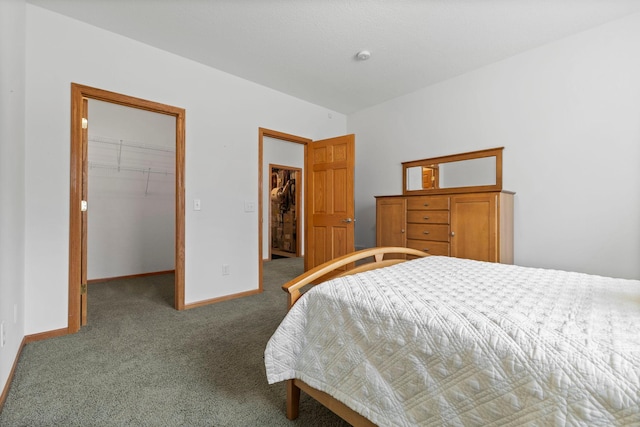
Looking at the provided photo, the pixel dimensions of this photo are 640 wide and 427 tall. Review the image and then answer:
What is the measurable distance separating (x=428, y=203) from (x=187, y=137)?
2590 millimetres

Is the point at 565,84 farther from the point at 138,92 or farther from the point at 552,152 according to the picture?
the point at 138,92

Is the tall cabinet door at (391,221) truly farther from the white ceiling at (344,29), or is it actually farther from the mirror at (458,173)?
the white ceiling at (344,29)

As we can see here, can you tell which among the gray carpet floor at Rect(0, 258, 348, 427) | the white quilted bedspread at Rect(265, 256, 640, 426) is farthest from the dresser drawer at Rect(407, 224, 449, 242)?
the gray carpet floor at Rect(0, 258, 348, 427)

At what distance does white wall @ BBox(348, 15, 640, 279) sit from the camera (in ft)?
7.59

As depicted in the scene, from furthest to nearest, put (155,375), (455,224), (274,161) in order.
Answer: (274,161) < (455,224) < (155,375)

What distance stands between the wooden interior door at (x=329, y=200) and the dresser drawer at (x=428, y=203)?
27.3 inches

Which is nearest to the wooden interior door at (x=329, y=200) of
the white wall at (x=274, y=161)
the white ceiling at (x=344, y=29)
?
the white ceiling at (x=344, y=29)

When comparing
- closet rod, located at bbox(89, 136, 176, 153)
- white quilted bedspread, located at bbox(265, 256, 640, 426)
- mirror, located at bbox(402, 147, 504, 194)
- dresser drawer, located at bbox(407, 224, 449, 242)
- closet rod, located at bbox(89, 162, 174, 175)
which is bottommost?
white quilted bedspread, located at bbox(265, 256, 640, 426)

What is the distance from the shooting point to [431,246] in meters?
3.02

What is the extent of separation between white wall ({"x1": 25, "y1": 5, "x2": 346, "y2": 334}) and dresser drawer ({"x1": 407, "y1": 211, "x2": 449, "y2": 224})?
5.98 ft

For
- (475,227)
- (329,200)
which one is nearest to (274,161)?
(329,200)

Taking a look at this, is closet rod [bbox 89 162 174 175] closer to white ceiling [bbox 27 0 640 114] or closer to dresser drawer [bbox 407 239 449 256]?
white ceiling [bbox 27 0 640 114]

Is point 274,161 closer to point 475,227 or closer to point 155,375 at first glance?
point 475,227

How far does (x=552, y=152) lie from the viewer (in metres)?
2.66
